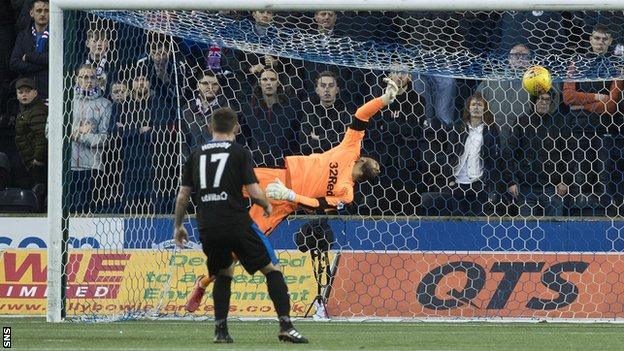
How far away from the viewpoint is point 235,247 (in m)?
10.1

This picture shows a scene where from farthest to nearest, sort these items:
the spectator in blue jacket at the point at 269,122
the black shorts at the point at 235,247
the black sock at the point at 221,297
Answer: the spectator in blue jacket at the point at 269,122
the black sock at the point at 221,297
the black shorts at the point at 235,247

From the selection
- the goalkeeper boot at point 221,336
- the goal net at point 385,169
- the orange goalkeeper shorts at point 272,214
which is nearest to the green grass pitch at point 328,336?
the goalkeeper boot at point 221,336

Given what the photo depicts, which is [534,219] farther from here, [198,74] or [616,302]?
[198,74]

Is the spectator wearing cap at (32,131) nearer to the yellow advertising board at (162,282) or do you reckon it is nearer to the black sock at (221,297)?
the yellow advertising board at (162,282)

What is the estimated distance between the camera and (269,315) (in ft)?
46.3

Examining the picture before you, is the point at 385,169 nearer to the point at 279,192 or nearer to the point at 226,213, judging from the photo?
the point at 279,192

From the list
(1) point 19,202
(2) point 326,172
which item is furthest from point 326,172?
(1) point 19,202

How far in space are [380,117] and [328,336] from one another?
4.01 m

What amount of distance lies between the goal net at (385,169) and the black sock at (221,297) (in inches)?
139

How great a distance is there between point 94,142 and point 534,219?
172 inches

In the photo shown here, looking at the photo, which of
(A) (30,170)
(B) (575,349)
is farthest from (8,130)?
(B) (575,349)

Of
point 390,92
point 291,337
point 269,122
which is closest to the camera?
point 291,337

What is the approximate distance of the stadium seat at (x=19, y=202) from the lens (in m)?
15.0

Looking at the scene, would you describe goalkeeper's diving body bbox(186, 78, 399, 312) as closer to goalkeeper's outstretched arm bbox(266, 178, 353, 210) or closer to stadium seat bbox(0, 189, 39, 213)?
goalkeeper's outstretched arm bbox(266, 178, 353, 210)
